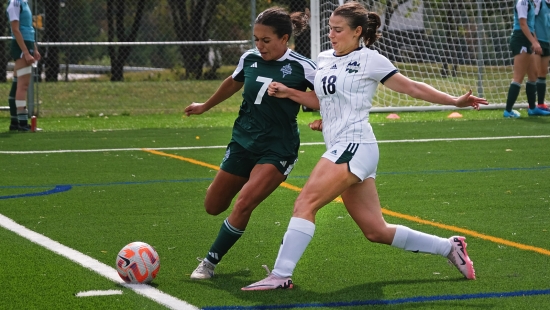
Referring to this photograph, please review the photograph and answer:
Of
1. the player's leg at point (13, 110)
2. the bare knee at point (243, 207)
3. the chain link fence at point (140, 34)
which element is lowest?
the chain link fence at point (140, 34)

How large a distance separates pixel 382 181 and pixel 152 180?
247cm

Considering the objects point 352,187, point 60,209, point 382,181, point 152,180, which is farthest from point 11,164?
point 352,187

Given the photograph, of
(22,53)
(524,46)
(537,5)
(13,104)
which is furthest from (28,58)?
(537,5)

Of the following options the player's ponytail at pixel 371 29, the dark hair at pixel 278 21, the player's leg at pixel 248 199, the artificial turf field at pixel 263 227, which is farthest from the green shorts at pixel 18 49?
the player's ponytail at pixel 371 29

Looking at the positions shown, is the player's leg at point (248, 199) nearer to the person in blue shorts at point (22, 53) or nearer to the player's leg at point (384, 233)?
the player's leg at point (384, 233)

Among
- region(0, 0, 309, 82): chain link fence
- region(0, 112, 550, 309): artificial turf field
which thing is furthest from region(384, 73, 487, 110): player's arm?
region(0, 0, 309, 82): chain link fence

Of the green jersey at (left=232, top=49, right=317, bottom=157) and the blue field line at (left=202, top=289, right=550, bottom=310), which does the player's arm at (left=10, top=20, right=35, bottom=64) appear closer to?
the green jersey at (left=232, top=49, right=317, bottom=157)

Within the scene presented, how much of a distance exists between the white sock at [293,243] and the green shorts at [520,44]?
11.4m

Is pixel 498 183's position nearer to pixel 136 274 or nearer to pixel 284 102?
pixel 284 102

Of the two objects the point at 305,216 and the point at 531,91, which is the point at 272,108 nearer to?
the point at 305,216

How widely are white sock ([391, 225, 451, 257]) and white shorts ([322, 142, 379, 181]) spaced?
458mm

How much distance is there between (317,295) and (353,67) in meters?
1.34

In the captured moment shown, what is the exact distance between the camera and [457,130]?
1445cm

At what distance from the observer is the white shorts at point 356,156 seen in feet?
17.0
